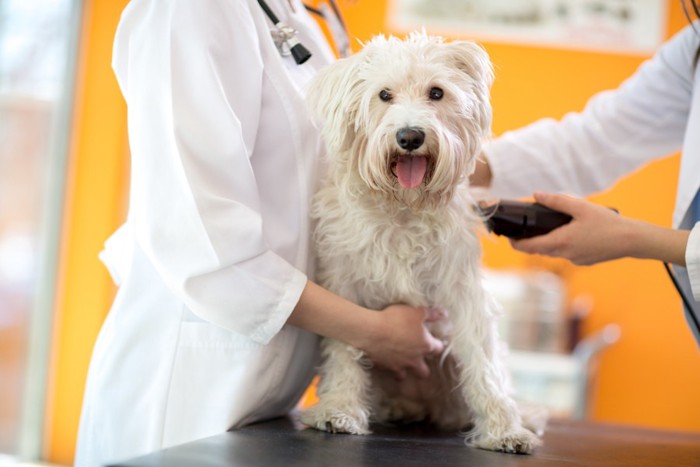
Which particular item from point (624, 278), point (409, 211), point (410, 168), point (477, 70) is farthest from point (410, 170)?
point (624, 278)

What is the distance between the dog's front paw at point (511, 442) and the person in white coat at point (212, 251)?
0.20m

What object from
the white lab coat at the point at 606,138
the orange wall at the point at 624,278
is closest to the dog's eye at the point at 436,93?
the white lab coat at the point at 606,138

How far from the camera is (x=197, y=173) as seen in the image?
119 cm

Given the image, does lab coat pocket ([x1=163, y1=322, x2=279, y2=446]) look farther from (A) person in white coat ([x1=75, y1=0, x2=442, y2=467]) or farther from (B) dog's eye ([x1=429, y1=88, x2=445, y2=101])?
(B) dog's eye ([x1=429, y1=88, x2=445, y2=101])

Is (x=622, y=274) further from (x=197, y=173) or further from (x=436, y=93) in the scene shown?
(x=197, y=173)

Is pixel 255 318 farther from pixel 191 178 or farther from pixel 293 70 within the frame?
pixel 293 70

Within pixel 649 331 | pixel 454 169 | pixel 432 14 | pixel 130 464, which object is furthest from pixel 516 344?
pixel 130 464

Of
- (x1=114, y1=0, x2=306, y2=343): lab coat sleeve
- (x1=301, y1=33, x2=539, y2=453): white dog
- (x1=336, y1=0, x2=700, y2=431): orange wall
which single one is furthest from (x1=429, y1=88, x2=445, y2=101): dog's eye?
(x1=336, y1=0, x2=700, y2=431): orange wall

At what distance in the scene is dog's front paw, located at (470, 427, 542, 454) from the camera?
1.29m

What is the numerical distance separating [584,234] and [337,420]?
0.57 metres

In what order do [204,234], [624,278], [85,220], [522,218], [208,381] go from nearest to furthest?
[204,234] → [208,381] → [522,218] → [85,220] → [624,278]

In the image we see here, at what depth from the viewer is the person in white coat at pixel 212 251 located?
1190 millimetres

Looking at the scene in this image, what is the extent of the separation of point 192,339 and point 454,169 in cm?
52

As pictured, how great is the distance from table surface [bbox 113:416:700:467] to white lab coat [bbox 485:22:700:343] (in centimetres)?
61
